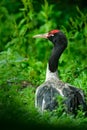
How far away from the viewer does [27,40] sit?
13219mm

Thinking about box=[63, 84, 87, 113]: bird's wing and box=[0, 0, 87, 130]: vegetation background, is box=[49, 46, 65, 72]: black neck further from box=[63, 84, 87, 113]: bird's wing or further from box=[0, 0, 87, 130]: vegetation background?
box=[63, 84, 87, 113]: bird's wing

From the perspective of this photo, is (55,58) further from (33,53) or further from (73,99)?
(33,53)

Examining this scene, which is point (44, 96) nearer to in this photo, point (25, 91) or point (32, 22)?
point (25, 91)

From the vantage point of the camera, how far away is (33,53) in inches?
521

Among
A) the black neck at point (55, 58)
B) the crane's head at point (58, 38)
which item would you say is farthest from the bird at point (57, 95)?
the crane's head at point (58, 38)

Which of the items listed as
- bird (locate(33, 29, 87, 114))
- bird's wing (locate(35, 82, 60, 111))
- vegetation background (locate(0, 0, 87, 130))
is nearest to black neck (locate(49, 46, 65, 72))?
bird (locate(33, 29, 87, 114))

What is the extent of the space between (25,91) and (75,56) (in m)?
3.01

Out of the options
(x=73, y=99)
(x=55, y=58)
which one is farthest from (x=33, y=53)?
(x=73, y=99)

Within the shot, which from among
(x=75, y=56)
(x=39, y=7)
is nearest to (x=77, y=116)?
(x=75, y=56)

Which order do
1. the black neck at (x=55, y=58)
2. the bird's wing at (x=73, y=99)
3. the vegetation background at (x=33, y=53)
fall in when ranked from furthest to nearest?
the black neck at (x=55, y=58)
the vegetation background at (x=33, y=53)
the bird's wing at (x=73, y=99)

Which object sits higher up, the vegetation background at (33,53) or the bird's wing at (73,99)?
the vegetation background at (33,53)

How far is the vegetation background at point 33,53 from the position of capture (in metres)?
8.24

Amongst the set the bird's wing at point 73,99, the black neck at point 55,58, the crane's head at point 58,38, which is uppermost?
the crane's head at point 58,38

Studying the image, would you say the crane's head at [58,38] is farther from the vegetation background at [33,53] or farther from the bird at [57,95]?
the bird at [57,95]
